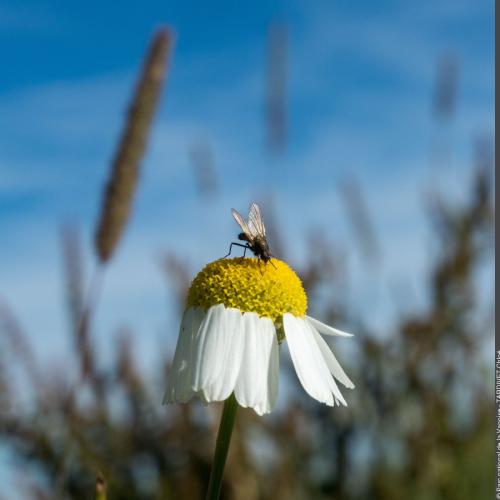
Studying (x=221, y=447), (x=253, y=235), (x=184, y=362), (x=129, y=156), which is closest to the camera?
(x=221, y=447)

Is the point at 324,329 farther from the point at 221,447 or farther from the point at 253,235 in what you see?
the point at 221,447

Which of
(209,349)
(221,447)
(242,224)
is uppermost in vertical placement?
(242,224)

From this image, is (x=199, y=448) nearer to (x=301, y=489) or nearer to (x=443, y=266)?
(x=301, y=489)

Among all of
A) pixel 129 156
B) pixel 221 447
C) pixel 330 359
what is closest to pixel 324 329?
pixel 330 359

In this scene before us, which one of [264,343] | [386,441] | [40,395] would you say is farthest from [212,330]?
[386,441]

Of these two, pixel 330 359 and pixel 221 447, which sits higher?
pixel 330 359

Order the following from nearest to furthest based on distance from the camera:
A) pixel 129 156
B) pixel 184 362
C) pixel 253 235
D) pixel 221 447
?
pixel 221 447 < pixel 184 362 < pixel 253 235 < pixel 129 156
